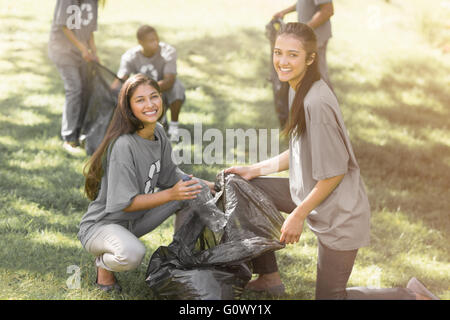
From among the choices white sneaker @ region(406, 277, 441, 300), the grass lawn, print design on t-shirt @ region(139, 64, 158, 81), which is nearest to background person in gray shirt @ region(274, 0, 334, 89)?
the grass lawn

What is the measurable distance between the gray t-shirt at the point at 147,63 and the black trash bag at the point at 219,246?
249cm

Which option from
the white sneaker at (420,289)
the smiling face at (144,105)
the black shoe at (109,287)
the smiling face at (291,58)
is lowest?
the black shoe at (109,287)

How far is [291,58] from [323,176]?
0.54m

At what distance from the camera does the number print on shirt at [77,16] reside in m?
4.84

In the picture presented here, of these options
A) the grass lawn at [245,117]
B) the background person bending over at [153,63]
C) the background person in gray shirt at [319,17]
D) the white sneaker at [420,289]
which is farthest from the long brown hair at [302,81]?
the background person bending over at [153,63]

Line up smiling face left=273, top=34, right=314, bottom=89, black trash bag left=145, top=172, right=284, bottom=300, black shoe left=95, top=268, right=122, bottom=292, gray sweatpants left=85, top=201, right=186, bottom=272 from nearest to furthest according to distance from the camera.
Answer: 1. smiling face left=273, top=34, right=314, bottom=89
2. black trash bag left=145, top=172, right=284, bottom=300
3. gray sweatpants left=85, top=201, right=186, bottom=272
4. black shoe left=95, top=268, right=122, bottom=292

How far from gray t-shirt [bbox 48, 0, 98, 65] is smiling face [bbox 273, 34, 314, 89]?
2919 mm

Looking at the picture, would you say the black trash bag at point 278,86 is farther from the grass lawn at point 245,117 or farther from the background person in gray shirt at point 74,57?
the background person in gray shirt at point 74,57

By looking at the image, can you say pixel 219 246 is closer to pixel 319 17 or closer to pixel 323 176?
pixel 323 176

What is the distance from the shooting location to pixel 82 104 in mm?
5078

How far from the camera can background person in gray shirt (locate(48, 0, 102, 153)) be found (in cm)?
489

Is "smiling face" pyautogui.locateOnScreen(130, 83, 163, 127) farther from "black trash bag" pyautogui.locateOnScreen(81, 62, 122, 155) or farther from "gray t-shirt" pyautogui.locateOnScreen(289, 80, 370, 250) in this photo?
"black trash bag" pyautogui.locateOnScreen(81, 62, 122, 155)
